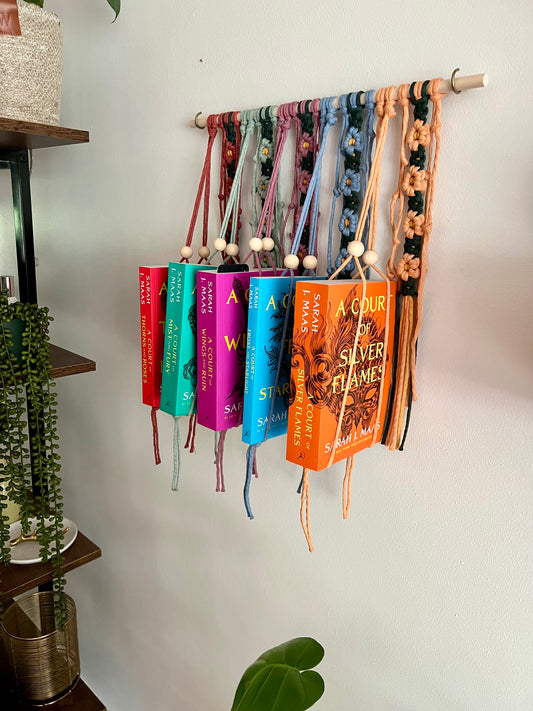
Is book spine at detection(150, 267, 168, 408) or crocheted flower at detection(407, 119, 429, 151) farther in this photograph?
book spine at detection(150, 267, 168, 408)

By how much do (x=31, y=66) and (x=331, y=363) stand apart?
2.47 feet

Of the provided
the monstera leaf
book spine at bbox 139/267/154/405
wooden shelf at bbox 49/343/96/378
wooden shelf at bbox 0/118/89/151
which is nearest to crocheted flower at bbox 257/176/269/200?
book spine at bbox 139/267/154/405

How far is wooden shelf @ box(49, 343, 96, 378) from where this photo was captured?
3.44 feet

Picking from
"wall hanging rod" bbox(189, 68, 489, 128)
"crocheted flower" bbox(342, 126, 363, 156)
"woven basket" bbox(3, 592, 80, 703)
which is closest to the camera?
"wall hanging rod" bbox(189, 68, 489, 128)

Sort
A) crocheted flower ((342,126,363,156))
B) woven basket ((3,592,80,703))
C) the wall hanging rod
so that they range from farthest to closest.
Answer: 1. woven basket ((3,592,80,703))
2. crocheted flower ((342,126,363,156))
3. the wall hanging rod

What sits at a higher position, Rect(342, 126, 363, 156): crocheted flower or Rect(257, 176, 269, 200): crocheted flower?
Rect(342, 126, 363, 156): crocheted flower

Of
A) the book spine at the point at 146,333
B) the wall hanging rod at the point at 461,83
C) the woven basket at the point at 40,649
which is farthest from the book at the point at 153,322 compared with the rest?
the woven basket at the point at 40,649

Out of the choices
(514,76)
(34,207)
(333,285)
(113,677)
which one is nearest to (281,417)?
(333,285)

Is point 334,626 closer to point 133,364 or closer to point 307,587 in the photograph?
point 307,587

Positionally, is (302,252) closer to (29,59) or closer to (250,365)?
(250,365)

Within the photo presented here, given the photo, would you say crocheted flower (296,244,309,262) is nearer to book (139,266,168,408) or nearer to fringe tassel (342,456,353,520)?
book (139,266,168,408)

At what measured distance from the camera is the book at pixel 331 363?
609 mm

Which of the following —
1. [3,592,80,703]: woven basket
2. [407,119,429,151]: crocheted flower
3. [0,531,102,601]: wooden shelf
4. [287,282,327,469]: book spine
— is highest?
[407,119,429,151]: crocheted flower

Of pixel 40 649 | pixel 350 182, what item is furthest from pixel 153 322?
pixel 40 649
